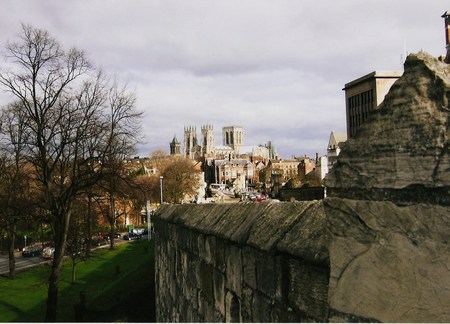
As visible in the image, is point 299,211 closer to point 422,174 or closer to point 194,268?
point 422,174

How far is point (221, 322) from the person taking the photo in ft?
13.9

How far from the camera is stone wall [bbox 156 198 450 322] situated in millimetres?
1642

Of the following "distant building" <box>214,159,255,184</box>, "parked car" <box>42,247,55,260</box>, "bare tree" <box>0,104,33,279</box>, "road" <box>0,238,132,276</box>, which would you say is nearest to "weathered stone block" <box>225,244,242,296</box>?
"bare tree" <box>0,104,33,279</box>

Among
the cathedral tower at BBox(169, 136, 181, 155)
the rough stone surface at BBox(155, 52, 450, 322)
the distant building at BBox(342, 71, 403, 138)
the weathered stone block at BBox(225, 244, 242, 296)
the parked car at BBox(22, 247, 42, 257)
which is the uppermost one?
the cathedral tower at BBox(169, 136, 181, 155)

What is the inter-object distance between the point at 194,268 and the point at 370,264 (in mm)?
3997

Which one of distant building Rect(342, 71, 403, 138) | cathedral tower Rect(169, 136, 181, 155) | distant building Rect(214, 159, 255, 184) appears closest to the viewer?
distant building Rect(342, 71, 403, 138)

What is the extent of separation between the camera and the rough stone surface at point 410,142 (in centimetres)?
163

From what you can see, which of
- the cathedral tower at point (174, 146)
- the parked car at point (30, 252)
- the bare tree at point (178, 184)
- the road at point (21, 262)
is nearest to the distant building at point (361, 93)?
the bare tree at point (178, 184)

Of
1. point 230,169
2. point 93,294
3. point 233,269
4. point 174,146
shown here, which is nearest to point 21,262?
point 93,294

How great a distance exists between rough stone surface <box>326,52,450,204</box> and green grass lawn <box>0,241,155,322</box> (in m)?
13.2

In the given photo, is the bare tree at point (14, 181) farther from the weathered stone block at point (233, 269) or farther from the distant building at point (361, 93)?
the distant building at point (361, 93)

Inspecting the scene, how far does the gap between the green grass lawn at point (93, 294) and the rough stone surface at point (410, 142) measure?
13.2 meters

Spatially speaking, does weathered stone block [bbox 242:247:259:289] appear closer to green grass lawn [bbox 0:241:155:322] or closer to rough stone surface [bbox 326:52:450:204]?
rough stone surface [bbox 326:52:450:204]

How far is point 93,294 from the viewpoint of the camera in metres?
23.5
